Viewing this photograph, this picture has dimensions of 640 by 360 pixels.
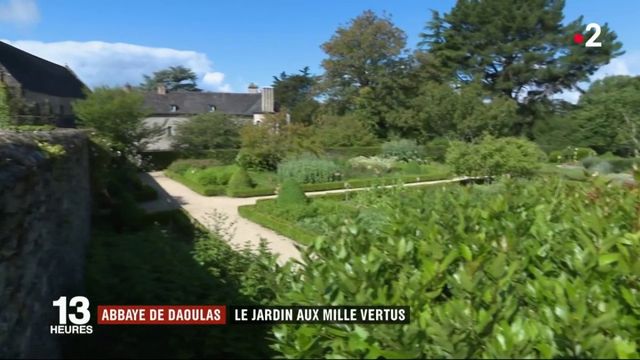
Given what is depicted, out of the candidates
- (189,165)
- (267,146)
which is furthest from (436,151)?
(189,165)

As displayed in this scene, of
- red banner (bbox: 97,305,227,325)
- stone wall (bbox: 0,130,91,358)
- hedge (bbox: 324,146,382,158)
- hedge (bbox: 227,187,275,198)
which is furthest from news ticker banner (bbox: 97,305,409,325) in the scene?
hedge (bbox: 324,146,382,158)

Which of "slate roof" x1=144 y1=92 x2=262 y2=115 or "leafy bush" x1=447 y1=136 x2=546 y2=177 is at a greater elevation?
"slate roof" x1=144 y1=92 x2=262 y2=115

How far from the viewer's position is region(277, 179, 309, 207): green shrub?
15023 millimetres

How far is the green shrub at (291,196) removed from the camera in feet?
49.3

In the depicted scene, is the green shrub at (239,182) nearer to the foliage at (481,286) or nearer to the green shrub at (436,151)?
the green shrub at (436,151)

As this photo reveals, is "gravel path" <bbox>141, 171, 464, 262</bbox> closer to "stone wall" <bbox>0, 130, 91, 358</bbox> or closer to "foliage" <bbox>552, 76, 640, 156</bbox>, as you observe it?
"stone wall" <bbox>0, 130, 91, 358</bbox>

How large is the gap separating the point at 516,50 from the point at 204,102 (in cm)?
3020

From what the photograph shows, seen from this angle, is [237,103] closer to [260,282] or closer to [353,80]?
[353,80]

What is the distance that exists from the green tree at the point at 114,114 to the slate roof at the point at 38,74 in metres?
9.17

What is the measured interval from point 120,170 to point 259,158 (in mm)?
8604

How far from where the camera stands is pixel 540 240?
10.7 feet

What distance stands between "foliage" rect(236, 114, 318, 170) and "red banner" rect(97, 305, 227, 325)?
20.9 meters

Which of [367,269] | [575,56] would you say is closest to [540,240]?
[367,269]

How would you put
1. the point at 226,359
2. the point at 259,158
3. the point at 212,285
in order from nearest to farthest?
the point at 226,359, the point at 212,285, the point at 259,158
